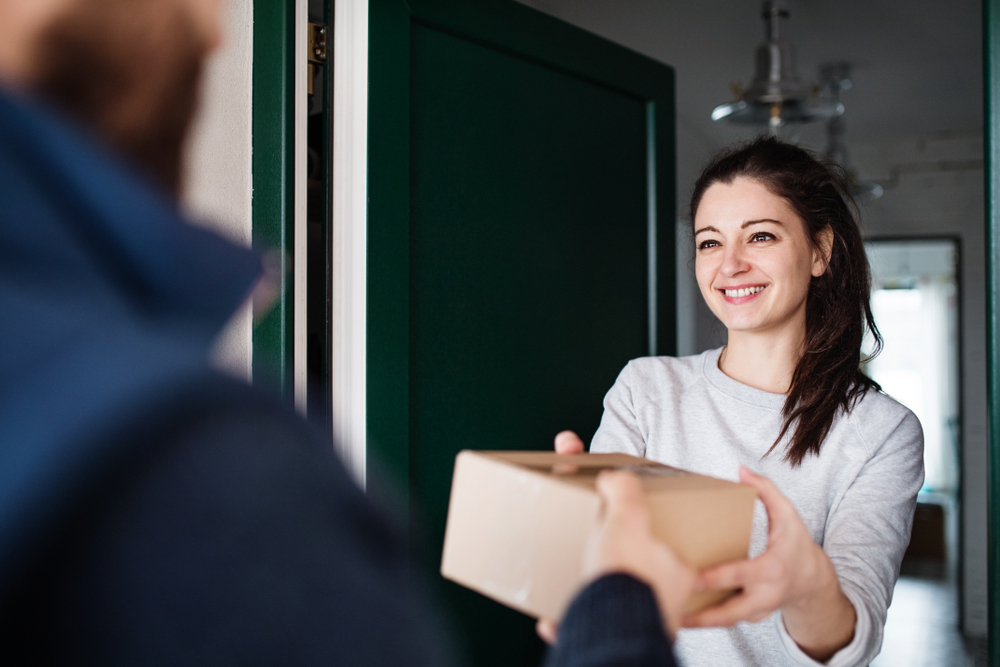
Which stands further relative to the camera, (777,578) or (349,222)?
(349,222)

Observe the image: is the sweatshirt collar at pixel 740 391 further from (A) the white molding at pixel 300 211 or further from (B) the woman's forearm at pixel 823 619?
(A) the white molding at pixel 300 211

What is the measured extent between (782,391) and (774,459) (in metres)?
0.17

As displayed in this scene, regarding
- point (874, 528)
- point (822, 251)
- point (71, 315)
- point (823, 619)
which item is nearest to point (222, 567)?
point (71, 315)

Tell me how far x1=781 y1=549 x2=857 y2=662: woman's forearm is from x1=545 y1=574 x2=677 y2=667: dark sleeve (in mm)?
434

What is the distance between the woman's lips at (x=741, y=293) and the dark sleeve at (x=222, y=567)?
47.9 inches

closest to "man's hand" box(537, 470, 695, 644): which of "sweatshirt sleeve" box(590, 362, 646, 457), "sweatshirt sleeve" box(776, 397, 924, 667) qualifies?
"sweatshirt sleeve" box(776, 397, 924, 667)

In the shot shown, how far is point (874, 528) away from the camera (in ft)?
3.66

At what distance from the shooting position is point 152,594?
0.31m

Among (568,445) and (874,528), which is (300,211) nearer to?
(568,445)

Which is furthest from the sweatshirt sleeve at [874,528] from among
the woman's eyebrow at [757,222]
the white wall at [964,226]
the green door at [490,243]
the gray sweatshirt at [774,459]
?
the white wall at [964,226]

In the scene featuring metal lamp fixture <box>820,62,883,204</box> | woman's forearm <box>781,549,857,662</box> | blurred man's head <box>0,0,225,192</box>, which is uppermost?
metal lamp fixture <box>820,62,883,204</box>

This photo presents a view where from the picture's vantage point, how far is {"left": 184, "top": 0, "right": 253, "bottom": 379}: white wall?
1.28 m

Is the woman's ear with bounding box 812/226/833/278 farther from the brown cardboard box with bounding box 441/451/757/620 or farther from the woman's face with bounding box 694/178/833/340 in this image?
the brown cardboard box with bounding box 441/451/757/620

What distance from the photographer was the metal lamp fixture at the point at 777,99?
95.0 inches
